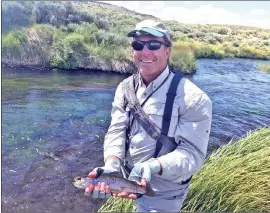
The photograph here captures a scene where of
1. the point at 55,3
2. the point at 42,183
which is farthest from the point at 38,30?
the point at 42,183

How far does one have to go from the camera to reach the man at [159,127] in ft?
5.65

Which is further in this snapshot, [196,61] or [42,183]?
[196,61]

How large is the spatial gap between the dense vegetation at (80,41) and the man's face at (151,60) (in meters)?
3.66

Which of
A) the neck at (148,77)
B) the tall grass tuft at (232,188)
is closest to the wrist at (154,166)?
the neck at (148,77)

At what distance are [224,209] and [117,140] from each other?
132cm

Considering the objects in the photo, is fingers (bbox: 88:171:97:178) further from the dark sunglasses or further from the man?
the dark sunglasses

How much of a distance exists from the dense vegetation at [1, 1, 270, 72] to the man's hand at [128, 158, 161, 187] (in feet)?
13.0

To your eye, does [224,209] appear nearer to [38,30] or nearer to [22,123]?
[22,123]

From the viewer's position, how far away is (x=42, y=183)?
13.6 ft

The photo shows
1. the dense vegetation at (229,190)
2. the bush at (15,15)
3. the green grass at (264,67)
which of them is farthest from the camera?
the bush at (15,15)

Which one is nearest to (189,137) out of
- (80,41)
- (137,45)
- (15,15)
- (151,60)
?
(151,60)

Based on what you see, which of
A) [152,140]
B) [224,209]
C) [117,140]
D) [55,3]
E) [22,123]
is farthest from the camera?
[55,3]

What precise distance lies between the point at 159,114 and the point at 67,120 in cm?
409

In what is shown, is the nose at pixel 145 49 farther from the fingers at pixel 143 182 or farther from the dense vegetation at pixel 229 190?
the dense vegetation at pixel 229 190
